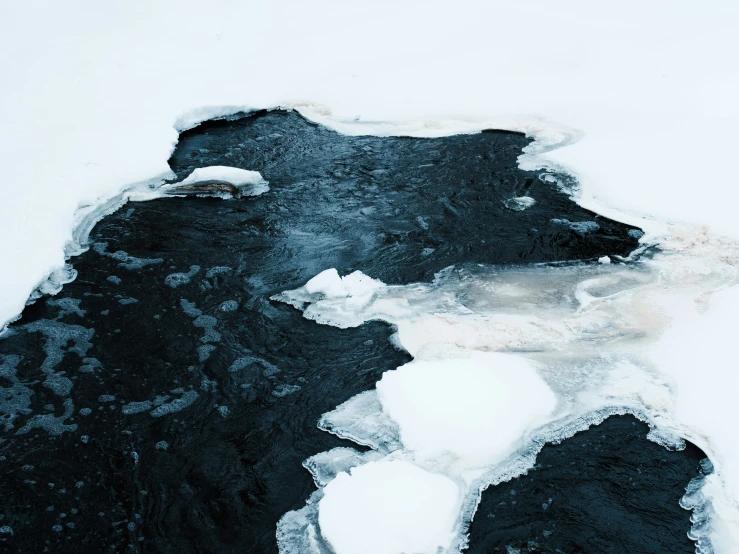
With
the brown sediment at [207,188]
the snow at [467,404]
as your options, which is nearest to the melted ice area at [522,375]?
the snow at [467,404]

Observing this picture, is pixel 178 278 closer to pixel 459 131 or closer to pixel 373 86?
pixel 459 131

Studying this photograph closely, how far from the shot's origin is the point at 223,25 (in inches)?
466

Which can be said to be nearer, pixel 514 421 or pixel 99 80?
pixel 514 421

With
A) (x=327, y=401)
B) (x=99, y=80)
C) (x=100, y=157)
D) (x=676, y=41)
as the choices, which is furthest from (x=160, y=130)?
(x=676, y=41)

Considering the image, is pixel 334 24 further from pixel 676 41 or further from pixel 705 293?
pixel 705 293

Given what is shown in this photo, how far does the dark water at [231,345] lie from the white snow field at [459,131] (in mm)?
254

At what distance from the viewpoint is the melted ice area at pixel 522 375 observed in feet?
14.0

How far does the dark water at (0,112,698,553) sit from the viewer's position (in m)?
4.28

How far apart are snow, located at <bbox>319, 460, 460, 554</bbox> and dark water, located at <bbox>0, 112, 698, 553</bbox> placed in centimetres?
31

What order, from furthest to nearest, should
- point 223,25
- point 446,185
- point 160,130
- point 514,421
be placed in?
point 223,25, point 160,130, point 446,185, point 514,421

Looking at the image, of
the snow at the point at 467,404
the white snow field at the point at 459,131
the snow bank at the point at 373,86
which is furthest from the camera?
the snow bank at the point at 373,86

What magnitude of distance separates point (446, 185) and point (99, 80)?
5.44 meters

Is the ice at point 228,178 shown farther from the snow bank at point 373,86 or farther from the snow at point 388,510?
the snow at point 388,510

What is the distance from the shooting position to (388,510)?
4.10m
